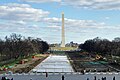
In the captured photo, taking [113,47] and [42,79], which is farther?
[113,47]

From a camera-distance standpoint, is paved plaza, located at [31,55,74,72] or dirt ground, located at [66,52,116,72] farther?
dirt ground, located at [66,52,116,72]

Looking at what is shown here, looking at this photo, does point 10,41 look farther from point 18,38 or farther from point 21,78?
point 21,78

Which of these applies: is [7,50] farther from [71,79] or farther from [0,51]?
[71,79]

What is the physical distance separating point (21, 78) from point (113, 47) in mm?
72192

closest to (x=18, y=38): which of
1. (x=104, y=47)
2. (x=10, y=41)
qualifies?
(x=10, y=41)

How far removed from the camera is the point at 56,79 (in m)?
45.6

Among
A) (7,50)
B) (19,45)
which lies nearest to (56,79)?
(7,50)

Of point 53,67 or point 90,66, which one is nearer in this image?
point 53,67

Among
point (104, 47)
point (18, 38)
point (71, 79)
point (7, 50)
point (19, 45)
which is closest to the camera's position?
point (71, 79)

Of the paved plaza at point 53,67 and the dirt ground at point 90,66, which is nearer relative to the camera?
the paved plaza at point 53,67

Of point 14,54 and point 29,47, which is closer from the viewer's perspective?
point 14,54

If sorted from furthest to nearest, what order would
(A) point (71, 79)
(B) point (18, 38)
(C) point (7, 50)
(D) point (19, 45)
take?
(B) point (18, 38), (D) point (19, 45), (C) point (7, 50), (A) point (71, 79)

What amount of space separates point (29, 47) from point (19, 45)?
19.4ft

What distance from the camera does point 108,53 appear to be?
12219 cm
